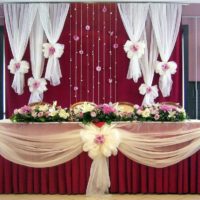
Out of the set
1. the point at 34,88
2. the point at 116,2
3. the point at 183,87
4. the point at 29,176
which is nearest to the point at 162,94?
the point at 183,87

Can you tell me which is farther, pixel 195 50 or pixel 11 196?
pixel 195 50

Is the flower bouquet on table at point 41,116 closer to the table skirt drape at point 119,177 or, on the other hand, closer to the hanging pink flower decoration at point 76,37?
the table skirt drape at point 119,177

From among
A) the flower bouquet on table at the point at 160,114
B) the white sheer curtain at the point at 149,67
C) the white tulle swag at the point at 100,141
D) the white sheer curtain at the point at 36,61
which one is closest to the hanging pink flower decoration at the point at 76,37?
the white sheer curtain at the point at 36,61

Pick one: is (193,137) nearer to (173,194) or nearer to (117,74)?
(173,194)

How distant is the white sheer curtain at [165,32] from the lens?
658 centimetres

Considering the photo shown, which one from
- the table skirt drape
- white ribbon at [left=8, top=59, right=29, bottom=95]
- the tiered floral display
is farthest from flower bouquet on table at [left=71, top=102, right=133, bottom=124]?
white ribbon at [left=8, top=59, right=29, bottom=95]

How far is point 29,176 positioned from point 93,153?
0.84 metres

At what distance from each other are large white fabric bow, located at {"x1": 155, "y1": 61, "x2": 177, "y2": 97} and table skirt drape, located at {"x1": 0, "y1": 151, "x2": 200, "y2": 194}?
255 cm

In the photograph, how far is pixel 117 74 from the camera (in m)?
6.79

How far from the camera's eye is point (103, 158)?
4160mm

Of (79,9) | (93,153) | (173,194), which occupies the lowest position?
(173,194)

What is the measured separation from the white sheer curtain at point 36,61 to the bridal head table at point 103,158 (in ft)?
8.06

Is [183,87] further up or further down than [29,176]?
further up

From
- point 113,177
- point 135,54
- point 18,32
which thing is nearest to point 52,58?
point 18,32
